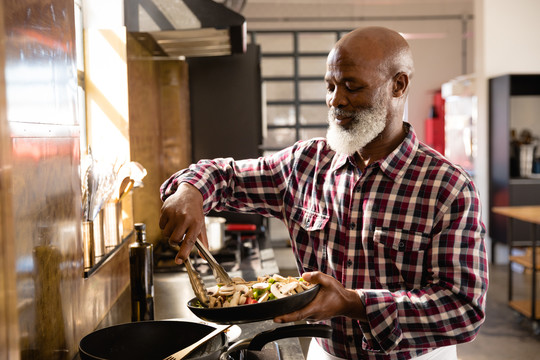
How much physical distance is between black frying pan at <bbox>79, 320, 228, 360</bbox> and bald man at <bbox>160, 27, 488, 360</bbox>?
206 mm

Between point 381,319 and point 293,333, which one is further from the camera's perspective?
point 381,319

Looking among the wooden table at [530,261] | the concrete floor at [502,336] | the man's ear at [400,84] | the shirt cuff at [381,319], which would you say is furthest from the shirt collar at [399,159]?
the wooden table at [530,261]

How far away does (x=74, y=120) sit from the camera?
1478mm

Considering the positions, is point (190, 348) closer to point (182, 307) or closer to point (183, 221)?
point (183, 221)

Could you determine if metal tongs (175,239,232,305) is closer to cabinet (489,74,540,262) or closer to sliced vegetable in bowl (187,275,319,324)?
sliced vegetable in bowl (187,275,319,324)

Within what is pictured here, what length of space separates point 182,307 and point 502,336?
3.13 metres

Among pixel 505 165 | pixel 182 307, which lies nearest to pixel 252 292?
pixel 182 307

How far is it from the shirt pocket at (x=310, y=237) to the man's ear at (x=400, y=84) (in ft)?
1.37

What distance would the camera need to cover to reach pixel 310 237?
5.63 feet

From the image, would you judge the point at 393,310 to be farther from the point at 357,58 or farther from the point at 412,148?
A: the point at 357,58

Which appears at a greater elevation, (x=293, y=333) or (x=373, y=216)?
(x=373, y=216)

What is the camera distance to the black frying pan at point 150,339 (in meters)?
1.27

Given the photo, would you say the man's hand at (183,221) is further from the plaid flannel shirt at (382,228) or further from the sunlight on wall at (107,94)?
the sunlight on wall at (107,94)

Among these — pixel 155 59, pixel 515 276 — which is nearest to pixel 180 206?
pixel 155 59
